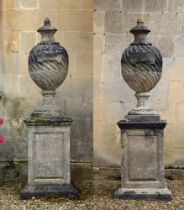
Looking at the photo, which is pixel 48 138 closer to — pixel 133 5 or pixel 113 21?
pixel 113 21

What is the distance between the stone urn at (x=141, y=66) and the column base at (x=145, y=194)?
2.93 ft

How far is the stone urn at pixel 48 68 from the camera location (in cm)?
595

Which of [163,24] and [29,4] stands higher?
[29,4]

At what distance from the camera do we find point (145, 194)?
5.95 m

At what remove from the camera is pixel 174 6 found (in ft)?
23.3

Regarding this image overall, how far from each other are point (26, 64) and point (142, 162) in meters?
2.36

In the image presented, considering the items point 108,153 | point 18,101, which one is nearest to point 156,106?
point 108,153

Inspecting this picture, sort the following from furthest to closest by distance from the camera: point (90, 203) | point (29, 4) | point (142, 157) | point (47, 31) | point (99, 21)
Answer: point (29, 4)
point (99, 21)
point (47, 31)
point (142, 157)
point (90, 203)

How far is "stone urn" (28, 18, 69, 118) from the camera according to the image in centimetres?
595

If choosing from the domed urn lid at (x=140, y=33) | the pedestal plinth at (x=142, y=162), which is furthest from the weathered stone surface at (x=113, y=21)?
the pedestal plinth at (x=142, y=162)

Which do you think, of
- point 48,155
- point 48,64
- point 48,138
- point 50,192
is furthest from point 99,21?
point 50,192

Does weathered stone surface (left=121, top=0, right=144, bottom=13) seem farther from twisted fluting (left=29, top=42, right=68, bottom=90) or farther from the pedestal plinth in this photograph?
the pedestal plinth

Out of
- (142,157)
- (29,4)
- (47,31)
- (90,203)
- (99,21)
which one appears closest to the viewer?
(90,203)

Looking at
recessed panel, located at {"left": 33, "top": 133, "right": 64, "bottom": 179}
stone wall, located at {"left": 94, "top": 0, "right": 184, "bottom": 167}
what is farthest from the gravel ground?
stone wall, located at {"left": 94, "top": 0, "right": 184, "bottom": 167}
